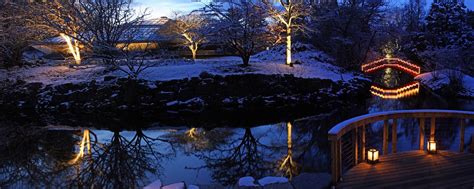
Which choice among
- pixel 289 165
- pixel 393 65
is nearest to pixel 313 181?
pixel 289 165

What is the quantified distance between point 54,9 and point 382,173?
21998 mm

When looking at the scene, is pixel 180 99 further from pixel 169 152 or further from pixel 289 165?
pixel 289 165

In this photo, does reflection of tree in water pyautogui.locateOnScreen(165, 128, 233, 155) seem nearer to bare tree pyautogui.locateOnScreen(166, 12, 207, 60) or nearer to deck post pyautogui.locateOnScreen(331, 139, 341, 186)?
deck post pyautogui.locateOnScreen(331, 139, 341, 186)

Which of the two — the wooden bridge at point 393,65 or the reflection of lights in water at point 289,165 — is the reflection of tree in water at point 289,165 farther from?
the wooden bridge at point 393,65

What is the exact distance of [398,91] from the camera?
70.4 feet

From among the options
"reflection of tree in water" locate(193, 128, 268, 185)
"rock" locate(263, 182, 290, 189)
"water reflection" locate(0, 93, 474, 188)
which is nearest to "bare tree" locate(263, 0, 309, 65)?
"water reflection" locate(0, 93, 474, 188)

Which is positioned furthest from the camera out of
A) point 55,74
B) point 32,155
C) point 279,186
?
point 55,74

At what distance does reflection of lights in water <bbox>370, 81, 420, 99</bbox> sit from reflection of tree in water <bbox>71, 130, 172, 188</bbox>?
13.8 meters

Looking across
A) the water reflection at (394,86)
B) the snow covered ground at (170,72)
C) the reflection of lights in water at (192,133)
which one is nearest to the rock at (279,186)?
the reflection of lights in water at (192,133)

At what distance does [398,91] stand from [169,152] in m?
16.0

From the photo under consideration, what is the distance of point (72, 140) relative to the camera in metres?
12.2

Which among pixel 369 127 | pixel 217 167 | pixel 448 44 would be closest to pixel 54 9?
pixel 217 167

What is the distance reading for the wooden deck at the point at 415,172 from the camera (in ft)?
17.3

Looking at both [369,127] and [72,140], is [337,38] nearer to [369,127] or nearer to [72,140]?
[369,127]
